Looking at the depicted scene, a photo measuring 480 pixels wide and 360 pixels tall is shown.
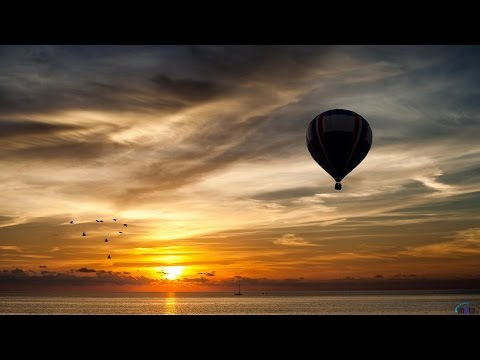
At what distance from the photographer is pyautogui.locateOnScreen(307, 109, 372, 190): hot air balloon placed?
2428cm

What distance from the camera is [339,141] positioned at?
24297mm

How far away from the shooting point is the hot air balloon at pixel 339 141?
24.3 meters
